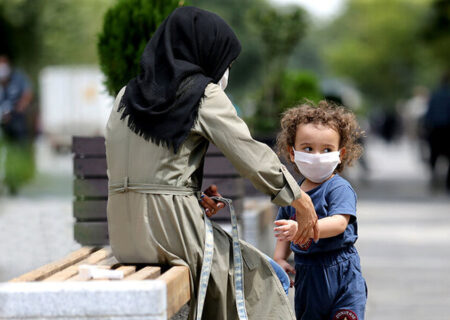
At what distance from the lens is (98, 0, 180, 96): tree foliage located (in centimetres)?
638

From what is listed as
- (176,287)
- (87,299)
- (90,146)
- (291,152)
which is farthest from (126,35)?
(87,299)

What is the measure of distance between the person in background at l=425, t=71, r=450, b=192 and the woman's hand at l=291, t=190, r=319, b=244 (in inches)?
489

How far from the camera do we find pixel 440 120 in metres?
16.3

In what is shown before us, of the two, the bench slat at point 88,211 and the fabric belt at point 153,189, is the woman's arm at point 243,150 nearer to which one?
the fabric belt at point 153,189

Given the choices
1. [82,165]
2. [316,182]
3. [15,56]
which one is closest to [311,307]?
[316,182]

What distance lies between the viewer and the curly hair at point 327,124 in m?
4.33

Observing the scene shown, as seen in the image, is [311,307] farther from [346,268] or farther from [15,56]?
[15,56]

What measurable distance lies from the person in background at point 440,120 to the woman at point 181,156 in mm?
12474

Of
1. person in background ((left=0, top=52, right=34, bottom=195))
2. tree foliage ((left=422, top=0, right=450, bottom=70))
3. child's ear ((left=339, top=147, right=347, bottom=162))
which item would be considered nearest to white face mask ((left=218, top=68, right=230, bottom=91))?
child's ear ((left=339, top=147, right=347, bottom=162))

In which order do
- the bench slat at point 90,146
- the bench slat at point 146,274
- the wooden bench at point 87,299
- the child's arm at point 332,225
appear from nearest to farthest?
the wooden bench at point 87,299
the bench slat at point 146,274
the child's arm at point 332,225
the bench slat at point 90,146

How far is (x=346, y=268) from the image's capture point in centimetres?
425

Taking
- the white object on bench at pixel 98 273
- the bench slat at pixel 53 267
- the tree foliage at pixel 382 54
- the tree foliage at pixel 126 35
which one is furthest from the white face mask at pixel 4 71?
the tree foliage at pixel 382 54

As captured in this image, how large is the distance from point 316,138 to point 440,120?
12.4 meters

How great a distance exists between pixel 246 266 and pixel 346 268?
460 millimetres
